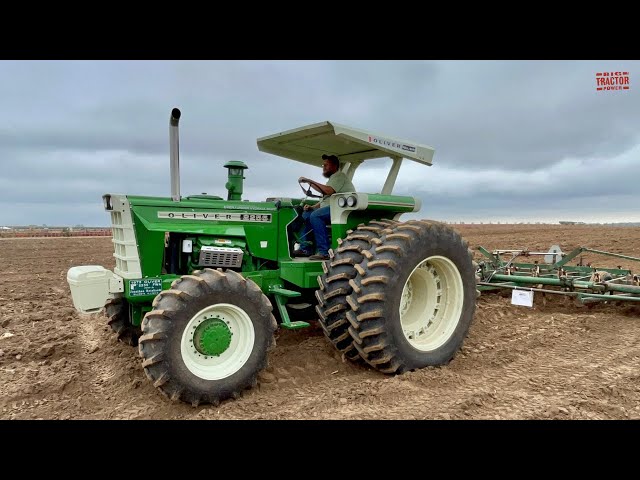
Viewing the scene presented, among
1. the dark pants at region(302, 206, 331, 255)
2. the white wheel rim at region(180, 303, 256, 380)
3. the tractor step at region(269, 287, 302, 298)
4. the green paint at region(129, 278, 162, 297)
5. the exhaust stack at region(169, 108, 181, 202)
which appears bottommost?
the white wheel rim at region(180, 303, 256, 380)

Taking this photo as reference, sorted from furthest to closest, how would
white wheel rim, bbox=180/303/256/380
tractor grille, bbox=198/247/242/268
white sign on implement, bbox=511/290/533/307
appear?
1. white sign on implement, bbox=511/290/533/307
2. tractor grille, bbox=198/247/242/268
3. white wheel rim, bbox=180/303/256/380

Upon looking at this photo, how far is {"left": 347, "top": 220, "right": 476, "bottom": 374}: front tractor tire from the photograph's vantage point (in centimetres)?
478

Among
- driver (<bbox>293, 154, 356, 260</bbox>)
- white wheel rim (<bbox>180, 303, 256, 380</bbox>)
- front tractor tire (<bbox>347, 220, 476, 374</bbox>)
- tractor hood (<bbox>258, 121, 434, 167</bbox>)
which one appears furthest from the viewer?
driver (<bbox>293, 154, 356, 260</bbox>)

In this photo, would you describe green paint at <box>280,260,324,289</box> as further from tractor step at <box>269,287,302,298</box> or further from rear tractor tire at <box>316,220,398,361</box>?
rear tractor tire at <box>316,220,398,361</box>

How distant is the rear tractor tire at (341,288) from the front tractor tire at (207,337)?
69 centimetres

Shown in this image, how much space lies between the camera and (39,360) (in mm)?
5668

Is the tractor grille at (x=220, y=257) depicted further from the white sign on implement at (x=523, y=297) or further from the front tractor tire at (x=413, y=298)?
the white sign on implement at (x=523, y=297)

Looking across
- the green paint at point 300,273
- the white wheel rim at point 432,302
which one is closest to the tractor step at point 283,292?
the green paint at point 300,273

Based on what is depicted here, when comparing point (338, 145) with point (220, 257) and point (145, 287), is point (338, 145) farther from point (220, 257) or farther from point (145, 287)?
point (145, 287)

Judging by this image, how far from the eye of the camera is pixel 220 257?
5.37 metres

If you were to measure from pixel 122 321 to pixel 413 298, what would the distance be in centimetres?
353

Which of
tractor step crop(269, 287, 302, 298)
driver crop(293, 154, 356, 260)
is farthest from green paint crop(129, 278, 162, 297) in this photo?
driver crop(293, 154, 356, 260)

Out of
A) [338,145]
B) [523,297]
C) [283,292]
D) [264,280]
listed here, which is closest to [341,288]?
[283,292]
